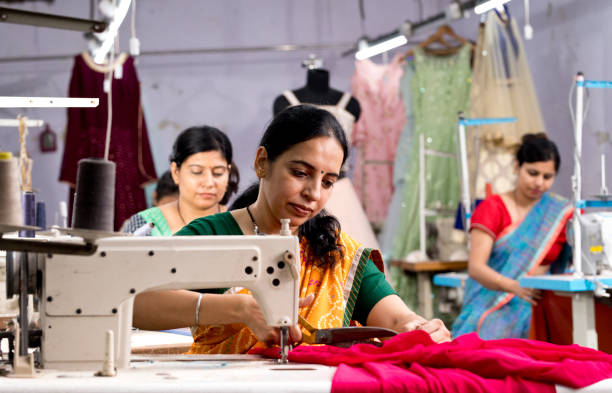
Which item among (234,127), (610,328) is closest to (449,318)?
(610,328)

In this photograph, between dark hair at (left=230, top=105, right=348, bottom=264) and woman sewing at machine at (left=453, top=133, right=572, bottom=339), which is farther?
woman sewing at machine at (left=453, top=133, right=572, bottom=339)

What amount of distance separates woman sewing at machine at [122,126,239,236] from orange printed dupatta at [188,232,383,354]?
1.51 metres

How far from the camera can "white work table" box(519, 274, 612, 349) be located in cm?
347

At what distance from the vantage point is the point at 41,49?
19.0 feet

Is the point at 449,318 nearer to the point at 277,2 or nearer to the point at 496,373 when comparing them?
the point at 277,2

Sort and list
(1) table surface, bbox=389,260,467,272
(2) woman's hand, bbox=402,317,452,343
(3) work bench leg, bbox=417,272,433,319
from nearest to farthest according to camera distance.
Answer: (2) woman's hand, bbox=402,317,452,343 → (1) table surface, bbox=389,260,467,272 → (3) work bench leg, bbox=417,272,433,319

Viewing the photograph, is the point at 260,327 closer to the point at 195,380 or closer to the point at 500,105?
the point at 195,380

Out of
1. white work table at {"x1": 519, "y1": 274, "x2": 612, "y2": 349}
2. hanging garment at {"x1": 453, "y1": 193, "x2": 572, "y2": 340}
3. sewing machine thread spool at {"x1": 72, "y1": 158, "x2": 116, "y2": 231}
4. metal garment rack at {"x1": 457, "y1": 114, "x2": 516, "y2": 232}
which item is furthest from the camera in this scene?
metal garment rack at {"x1": 457, "y1": 114, "x2": 516, "y2": 232}

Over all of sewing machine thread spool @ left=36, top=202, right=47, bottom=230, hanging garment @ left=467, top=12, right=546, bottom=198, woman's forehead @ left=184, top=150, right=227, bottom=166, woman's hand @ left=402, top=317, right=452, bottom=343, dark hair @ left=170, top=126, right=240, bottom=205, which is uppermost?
hanging garment @ left=467, top=12, right=546, bottom=198

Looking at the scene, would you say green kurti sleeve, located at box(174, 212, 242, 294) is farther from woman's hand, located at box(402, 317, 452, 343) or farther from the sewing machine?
the sewing machine

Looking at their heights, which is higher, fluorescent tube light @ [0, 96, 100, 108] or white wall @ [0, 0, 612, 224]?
white wall @ [0, 0, 612, 224]

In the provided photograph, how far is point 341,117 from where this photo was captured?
5.40 metres

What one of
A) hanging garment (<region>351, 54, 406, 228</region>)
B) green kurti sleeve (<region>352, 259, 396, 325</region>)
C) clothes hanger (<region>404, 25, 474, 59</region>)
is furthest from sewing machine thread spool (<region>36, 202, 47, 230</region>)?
clothes hanger (<region>404, 25, 474, 59</region>)

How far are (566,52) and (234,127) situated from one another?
2469 millimetres
